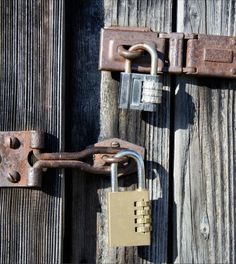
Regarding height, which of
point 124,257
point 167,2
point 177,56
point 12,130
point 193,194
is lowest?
point 124,257

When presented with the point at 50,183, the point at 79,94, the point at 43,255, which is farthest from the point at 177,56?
the point at 43,255

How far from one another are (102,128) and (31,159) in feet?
0.54

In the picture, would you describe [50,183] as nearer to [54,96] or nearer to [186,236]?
[54,96]

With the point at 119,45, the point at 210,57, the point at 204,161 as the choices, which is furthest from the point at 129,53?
the point at 204,161

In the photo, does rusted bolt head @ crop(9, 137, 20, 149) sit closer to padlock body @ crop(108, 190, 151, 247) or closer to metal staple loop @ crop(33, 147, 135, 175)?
metal staple loop @ crop(33, 147, 135, 175)

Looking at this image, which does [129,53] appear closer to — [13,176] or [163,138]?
[163,138]

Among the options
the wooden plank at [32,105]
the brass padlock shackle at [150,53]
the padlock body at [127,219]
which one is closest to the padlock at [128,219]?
the padlock body at [127,219]

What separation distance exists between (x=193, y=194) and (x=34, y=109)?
0.37 metres

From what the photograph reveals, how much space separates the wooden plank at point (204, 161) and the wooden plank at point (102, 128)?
3 centimetres

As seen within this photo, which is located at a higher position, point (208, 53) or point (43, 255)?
point (208, 53)

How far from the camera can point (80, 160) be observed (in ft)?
3.74

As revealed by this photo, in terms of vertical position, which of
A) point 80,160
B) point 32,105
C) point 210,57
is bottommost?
point 80,160

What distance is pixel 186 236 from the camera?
1211 millimetres

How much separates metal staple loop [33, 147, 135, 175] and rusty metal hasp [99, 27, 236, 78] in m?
0.17
